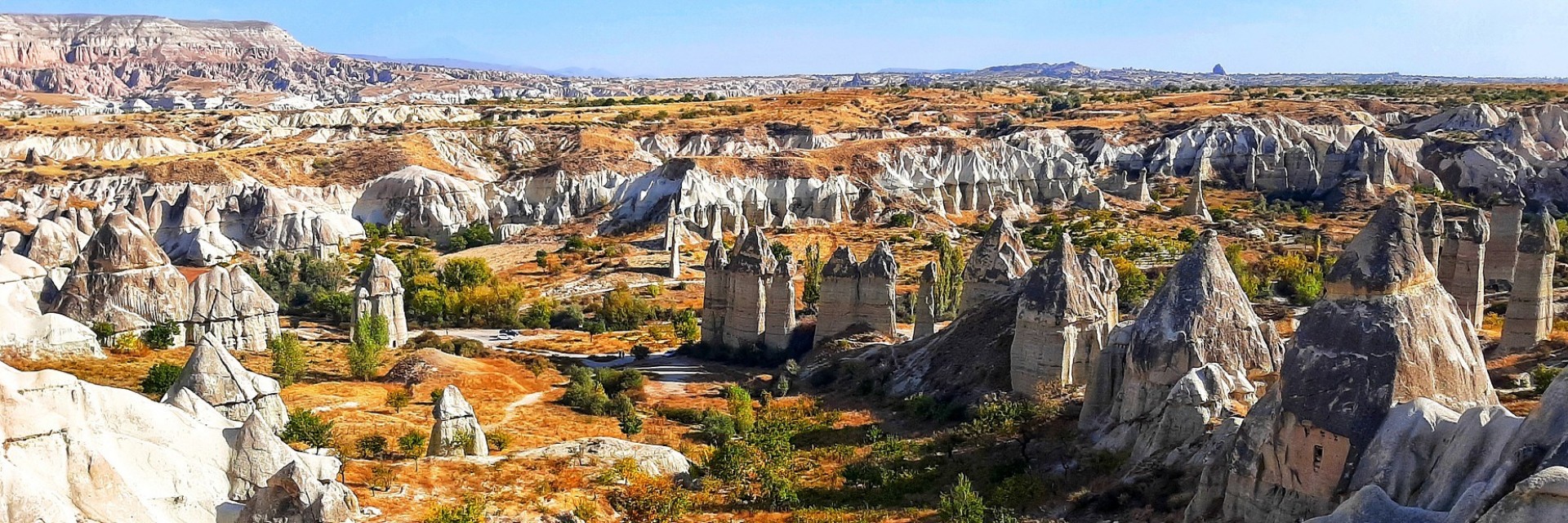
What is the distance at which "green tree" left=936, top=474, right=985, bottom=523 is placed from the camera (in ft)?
58.4

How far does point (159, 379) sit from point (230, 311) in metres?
9.65

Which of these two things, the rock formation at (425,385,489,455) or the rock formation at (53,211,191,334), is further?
the rock formation at (53,211,191,334)

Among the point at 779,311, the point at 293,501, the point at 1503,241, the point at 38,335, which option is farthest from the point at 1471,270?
the point at 38,335

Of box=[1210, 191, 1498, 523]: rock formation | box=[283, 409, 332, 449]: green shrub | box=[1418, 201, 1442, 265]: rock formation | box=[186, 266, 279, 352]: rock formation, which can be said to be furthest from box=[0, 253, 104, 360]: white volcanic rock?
box=[1418, 201, 1442, 265]: rock formation

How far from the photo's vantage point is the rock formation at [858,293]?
33.8 metres

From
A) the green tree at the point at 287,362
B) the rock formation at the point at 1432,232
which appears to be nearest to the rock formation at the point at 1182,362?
the rock formation at the point at 1432,232

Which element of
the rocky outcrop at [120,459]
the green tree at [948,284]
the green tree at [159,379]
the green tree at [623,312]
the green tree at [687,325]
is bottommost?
the green tree at [623,312]

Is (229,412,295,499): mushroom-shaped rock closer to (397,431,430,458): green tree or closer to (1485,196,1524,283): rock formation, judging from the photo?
(397,431,430,458): green tree

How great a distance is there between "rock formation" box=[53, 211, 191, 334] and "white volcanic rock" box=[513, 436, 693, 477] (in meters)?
17.8

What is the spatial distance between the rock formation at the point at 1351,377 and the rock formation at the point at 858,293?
19725 mm

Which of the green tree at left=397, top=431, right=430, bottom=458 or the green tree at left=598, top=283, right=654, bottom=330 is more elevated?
the green tree at left=397, top=431, right=430, bottom=458

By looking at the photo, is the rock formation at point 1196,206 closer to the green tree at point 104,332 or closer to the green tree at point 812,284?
the green tree at point 812,284

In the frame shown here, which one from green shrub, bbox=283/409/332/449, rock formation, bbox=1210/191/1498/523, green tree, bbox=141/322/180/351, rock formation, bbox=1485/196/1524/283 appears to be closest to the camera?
rock formation, bbox=1210/191/1498/523

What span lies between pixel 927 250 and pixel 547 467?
44.3m
